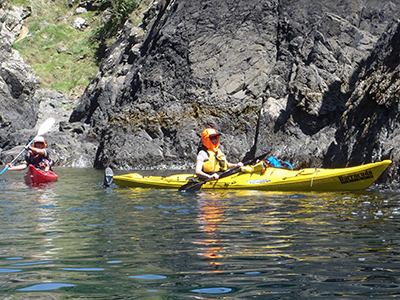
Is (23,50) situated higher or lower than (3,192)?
higher

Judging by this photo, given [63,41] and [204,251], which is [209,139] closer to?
[204,251]

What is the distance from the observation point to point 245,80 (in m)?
21.5

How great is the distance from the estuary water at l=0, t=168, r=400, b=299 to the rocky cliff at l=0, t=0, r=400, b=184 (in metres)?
7.85

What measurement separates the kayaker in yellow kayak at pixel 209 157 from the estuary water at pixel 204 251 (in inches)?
105

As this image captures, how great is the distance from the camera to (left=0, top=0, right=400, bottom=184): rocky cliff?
17.2 metres

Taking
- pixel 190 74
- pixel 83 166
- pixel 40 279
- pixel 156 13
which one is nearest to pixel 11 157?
pixel 83 166

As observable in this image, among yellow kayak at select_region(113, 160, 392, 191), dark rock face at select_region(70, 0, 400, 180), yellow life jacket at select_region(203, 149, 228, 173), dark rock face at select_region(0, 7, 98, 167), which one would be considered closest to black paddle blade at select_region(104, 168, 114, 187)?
yellow kayak at select_region(113, 160, 392, 191)

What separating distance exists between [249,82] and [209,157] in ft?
40.2

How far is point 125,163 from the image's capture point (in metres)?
21.1

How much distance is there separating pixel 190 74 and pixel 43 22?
2932cm

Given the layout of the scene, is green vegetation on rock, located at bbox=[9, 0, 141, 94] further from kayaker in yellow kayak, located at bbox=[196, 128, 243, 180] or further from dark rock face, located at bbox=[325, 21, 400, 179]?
kayaker in yellow kayak, located at bbox=[196, 128, 243, 180]

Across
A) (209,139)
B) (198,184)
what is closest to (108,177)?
(198,184)

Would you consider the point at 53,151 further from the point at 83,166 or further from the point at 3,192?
the point at 3,192

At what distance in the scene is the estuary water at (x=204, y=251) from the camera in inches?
107
